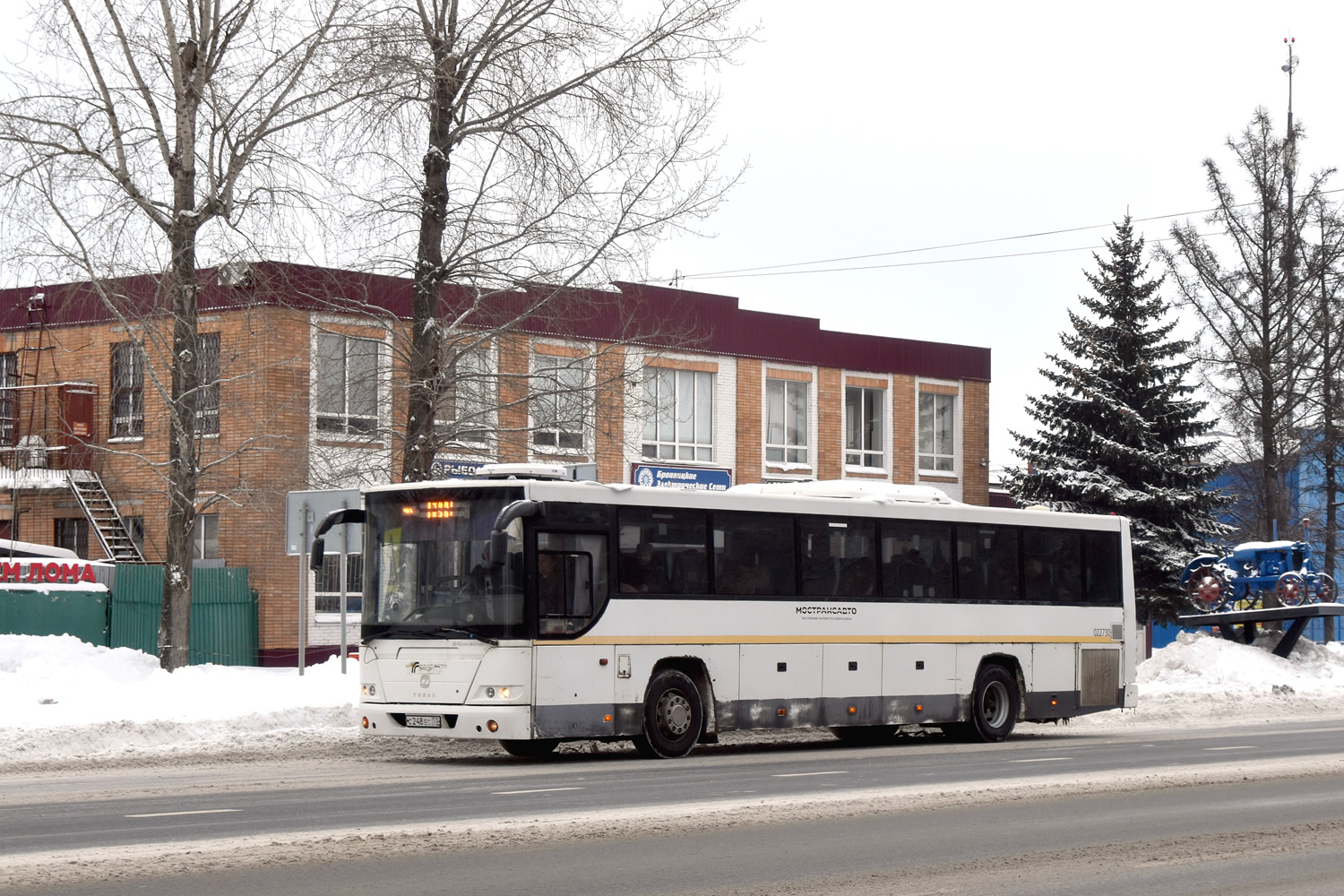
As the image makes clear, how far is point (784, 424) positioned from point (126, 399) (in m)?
16.9

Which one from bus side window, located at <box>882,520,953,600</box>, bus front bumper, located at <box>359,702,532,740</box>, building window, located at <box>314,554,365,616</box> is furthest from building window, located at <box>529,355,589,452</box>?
building window, located at <box>314,554,365,616</box>

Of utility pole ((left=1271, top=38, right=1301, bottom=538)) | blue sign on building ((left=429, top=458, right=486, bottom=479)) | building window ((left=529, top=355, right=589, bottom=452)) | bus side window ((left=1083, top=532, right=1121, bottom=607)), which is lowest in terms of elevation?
bus side window ((left=1083, top=532, right=1121, bottom=607))

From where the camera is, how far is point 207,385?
23609mm

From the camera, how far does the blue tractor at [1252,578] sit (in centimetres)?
3616

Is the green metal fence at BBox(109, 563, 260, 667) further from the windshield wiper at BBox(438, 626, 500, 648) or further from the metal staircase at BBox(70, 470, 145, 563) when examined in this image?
the windshield wiper at BBox(438, 626, 500, 648)

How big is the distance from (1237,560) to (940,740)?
54.0ft

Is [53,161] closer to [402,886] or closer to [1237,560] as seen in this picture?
[402,886]

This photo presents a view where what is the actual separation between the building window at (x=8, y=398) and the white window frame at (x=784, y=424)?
18.3m

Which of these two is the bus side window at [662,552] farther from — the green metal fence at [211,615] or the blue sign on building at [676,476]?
the blue sign on building at [676,476]

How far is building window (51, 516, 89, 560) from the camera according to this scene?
38438mm

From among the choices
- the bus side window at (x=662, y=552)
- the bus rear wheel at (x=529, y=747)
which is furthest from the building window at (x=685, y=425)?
the bus side window at (x=662, y=552)

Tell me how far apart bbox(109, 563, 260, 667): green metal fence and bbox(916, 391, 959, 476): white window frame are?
20.6 metres

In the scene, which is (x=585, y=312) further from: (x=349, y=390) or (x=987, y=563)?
(x=987, y=563)

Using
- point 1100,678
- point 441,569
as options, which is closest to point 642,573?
point 441,569
